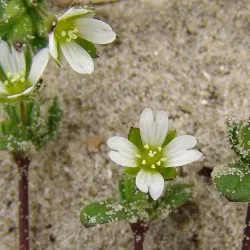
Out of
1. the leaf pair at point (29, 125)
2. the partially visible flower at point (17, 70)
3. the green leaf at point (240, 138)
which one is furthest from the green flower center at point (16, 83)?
the green leaf at point (240, 138)

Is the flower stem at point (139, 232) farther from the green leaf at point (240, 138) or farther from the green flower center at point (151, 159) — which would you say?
the green leaf at point (240, 138)

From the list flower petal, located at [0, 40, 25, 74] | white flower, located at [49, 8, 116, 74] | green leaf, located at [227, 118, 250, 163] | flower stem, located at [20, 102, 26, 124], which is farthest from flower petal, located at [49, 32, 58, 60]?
green leaf, located at [227, 118, 250, 163]

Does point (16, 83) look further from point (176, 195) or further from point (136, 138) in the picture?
point (176, 195)

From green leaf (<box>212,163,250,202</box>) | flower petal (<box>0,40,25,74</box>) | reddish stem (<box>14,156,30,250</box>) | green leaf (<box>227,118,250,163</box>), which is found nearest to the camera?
green leaf (<box>212,163,250,202</box>)

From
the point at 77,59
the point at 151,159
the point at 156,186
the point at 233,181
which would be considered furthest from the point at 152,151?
the point at 77,59

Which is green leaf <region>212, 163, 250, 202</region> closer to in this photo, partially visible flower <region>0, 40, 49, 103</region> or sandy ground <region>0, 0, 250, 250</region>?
sandy ground <region>0, 0, 250, 250</region>

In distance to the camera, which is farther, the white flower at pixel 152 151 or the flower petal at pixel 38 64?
the flower petal at pixel 38 64
